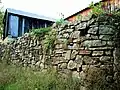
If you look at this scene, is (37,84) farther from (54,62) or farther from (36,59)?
(36,59)

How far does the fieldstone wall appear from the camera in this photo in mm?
4902

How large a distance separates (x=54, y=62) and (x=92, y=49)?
1.70m

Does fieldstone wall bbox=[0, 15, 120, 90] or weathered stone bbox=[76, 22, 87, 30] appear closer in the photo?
fieldstone wall bbox=[0, 15, 120, 90]

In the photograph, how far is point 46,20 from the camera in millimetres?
16125

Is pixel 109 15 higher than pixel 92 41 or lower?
higher

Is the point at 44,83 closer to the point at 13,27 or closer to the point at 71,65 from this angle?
the point at 71,65

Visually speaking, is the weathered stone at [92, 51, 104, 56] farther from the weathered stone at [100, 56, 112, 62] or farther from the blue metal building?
the blue metal building

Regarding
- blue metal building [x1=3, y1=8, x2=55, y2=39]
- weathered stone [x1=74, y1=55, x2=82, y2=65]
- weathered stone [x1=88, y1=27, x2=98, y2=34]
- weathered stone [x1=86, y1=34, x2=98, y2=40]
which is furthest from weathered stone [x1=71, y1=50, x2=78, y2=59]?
blue metal building [x1=3, y1=8, x2=55, y2=39]

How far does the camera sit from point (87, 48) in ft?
17.3

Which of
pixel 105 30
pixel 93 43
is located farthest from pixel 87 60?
pixel 105 30

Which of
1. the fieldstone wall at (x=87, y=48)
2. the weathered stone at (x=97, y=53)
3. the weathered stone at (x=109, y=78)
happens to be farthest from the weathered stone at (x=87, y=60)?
the weathered stone at (x=109, y=78)

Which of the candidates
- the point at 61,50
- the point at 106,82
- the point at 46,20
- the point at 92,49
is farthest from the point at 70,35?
the point at 46,20

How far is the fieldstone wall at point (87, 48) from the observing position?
4.90 meters

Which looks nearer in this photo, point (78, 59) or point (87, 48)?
point (87, 48)
